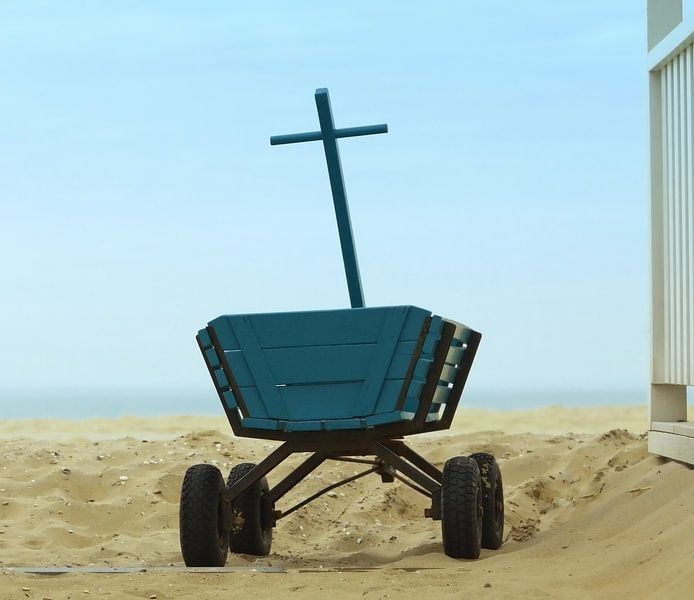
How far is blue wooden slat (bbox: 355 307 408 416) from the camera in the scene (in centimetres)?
442

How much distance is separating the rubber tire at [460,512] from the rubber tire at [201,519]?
1019 millimetres

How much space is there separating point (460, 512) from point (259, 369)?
1.11 m

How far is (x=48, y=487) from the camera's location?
6.52 meters

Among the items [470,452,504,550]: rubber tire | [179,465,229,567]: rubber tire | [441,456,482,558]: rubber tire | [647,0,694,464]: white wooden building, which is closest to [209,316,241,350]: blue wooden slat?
[179,465,229,567]: rubber tire

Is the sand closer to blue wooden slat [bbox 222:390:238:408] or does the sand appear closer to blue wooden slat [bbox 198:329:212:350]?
blue wooden slat [bbox 222:390:238:408]

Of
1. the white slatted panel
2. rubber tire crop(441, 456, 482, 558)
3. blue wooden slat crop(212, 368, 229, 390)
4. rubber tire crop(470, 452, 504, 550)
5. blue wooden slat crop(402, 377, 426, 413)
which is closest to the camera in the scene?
rubber tire crop(441, 456, 482, 558)

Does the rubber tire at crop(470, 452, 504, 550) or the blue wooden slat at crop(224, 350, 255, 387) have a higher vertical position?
the blue wooden slat at crop(224, 350, 255, 387)

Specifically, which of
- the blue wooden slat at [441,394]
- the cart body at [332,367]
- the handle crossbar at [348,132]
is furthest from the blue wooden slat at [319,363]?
the handle crossbar at [348,132]

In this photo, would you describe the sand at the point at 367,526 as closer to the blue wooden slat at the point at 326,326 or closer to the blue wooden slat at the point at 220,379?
the blue wooden slat at the point at 220,379

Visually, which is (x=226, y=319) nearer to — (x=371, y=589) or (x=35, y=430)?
(x=371, y=589)

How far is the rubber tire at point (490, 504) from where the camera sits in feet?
15.9

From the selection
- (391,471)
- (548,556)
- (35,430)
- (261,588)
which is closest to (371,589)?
(261,588)

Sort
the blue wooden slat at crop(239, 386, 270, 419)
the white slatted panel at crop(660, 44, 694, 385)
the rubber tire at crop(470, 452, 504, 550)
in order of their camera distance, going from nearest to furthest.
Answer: the blue wooden slat at crop(239, 386, 270, 419), the rubber tire at crop(470, 452, 504, 550), the white slatted panel at crop(660, 44, 694, 385)

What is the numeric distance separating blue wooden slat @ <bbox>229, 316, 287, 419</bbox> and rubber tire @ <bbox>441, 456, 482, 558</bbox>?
82cm
